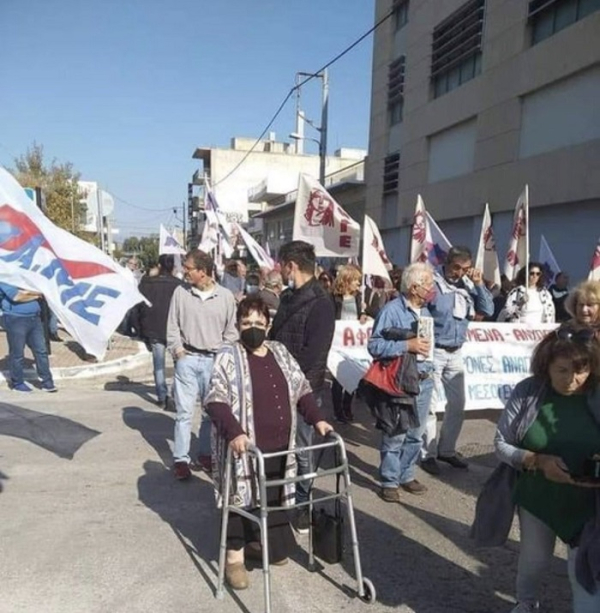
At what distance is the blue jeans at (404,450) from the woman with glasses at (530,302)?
11.1ft

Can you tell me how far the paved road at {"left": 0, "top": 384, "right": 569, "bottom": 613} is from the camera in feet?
9.96

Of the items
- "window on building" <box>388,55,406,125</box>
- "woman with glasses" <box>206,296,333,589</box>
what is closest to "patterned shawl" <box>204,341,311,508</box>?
"woman with glasses" <box>206,296,333,589</box>

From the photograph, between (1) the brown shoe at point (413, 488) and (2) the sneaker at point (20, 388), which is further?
(2) the sneaker at point (20, 388)

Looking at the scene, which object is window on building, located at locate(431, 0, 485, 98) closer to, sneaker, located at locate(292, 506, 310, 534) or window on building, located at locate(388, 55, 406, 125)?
window on building, located at locate(388, 55, 406, 125)

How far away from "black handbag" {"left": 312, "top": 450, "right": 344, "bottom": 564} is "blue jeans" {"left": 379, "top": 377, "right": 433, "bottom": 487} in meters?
1.25

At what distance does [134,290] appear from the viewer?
3.92 metres

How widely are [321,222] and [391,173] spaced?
1851 cm

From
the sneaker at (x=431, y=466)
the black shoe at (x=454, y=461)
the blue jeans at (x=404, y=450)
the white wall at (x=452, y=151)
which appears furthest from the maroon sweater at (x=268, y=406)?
the white wall at (x=452, y=151)

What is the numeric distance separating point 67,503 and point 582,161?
13319 millimetres

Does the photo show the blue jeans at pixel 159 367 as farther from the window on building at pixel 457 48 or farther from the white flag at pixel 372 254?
the window on building at pixel 457 48

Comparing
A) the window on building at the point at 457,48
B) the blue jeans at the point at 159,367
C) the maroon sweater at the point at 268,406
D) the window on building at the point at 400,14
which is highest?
the window on building at the point at 400,14

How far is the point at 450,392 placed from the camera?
505cm

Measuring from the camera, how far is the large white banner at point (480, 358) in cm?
626

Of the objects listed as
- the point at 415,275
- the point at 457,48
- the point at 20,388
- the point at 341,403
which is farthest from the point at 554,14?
the point at 20,388
